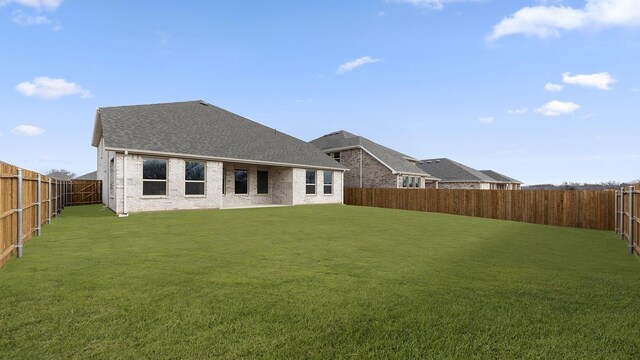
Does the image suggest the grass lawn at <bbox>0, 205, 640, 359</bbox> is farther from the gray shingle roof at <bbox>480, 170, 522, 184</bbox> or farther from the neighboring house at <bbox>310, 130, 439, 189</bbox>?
the gray shingle roof at <bbox>480, 170, 522, 184</bbox>

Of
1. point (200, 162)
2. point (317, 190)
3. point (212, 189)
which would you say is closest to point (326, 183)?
point (317, 190)

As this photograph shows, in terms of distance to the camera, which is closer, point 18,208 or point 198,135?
point 18,208

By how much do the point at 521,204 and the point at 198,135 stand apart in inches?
781

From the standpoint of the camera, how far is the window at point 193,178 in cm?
1769

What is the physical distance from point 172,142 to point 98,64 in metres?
9.99

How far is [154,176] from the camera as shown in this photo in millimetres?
16484

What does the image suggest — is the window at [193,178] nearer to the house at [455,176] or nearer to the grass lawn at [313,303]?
the grass lawn at [313,303]

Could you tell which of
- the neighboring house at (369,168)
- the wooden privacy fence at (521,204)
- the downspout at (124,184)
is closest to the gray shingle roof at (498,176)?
the neighboring house at (369,168)

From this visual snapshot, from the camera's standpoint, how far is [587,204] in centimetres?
1461

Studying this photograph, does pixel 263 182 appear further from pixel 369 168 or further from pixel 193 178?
pixel 369 168

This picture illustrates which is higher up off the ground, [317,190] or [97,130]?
[97,130]

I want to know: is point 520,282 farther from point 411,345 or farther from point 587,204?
point 587,204

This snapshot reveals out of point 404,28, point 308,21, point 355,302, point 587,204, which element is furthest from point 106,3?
point 587,204

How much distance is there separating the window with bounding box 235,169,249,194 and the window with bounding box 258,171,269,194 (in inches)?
44.3
